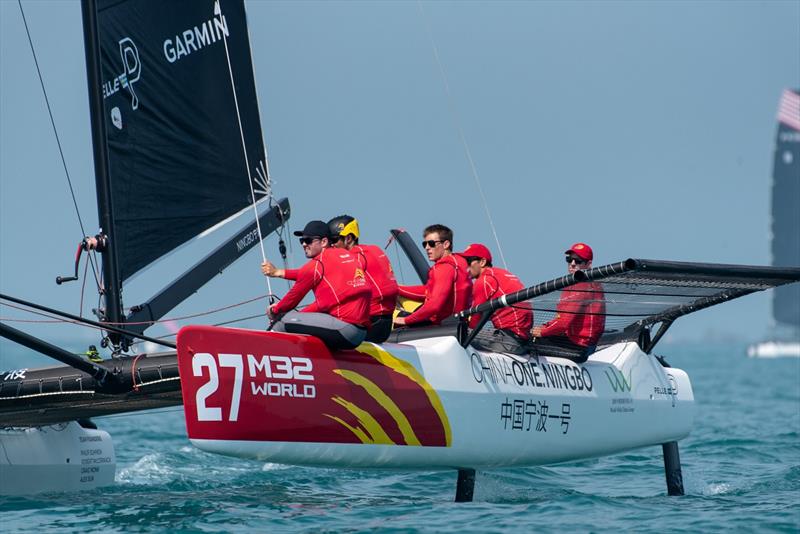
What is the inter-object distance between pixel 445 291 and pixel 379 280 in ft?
2.07

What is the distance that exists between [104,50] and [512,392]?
358 cm

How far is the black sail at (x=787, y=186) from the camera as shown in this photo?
5153 centimetres

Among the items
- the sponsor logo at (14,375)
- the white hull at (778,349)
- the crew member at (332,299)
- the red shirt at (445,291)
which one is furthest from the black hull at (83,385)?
the white hull at (778,349)

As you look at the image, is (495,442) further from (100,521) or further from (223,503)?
(100,521)

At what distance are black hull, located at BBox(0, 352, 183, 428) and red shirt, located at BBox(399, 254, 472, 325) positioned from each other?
1.59 meters

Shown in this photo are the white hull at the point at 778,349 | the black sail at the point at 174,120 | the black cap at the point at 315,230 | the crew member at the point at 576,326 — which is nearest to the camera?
the black cap at the point at 315,230

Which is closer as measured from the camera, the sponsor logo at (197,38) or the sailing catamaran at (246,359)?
the sailing catamaran at (246,359)

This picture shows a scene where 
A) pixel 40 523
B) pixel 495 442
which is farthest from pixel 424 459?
pixel 40 523

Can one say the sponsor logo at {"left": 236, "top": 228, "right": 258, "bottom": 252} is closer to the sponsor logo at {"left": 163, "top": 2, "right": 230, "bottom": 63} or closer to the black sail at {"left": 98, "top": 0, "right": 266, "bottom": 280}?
the black sail at {"left": 98, "top": 0, "right": 266, "bottom": 280}

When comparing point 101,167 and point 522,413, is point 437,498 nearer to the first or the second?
point 522,413

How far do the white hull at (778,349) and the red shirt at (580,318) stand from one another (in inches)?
2233

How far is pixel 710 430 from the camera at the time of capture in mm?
14109

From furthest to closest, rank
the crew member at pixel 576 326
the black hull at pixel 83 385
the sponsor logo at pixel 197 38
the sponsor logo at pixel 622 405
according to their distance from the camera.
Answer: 1. the sponsor logo at pixel 197 38
2. the sponsor logo at pixel 622 405
3. the crew member at pixel 576 326
4. the black hull at pixel 83 385

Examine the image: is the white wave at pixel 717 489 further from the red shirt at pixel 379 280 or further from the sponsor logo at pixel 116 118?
the sponsor logo at pixel 116 118
